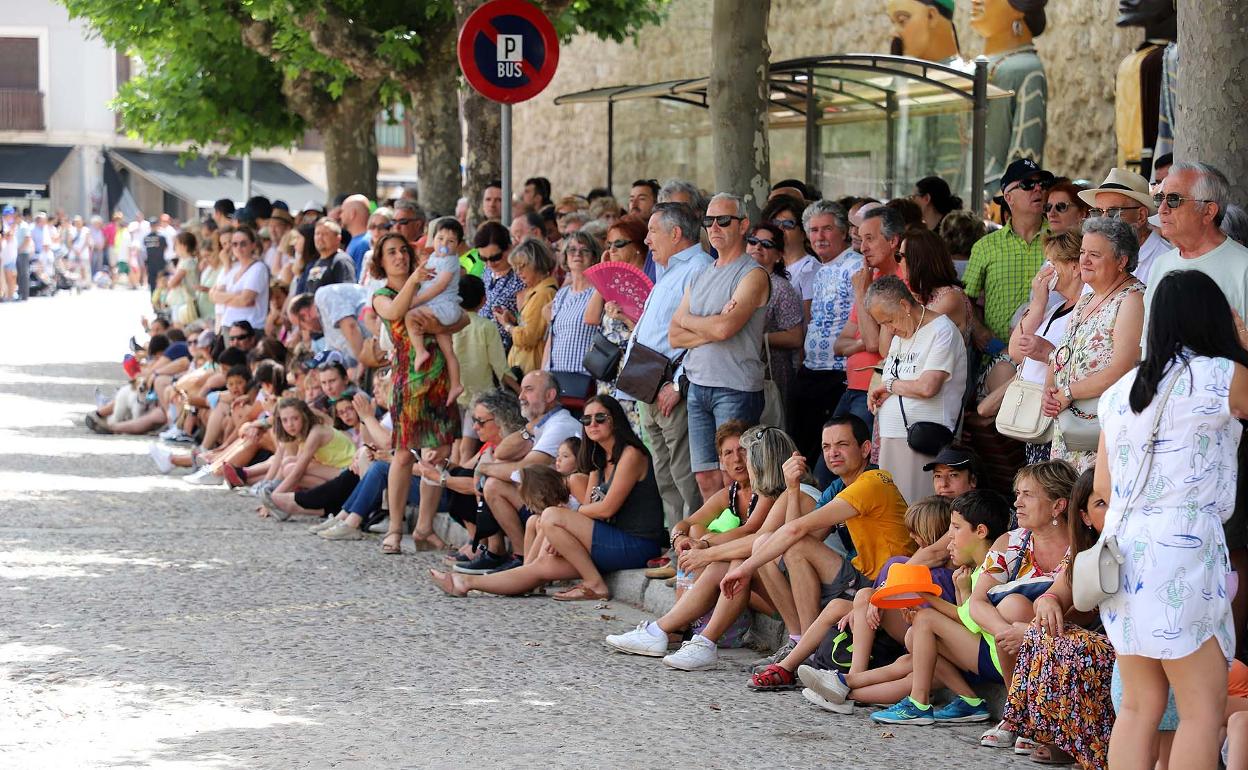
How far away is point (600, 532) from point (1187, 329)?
4707 millimetres

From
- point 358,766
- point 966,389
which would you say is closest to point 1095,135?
point 966,389

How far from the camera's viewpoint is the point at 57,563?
9773 millimetres

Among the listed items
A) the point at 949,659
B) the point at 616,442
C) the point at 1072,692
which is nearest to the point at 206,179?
the point at 616,442

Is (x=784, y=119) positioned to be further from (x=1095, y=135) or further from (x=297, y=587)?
(x=297, y=587)

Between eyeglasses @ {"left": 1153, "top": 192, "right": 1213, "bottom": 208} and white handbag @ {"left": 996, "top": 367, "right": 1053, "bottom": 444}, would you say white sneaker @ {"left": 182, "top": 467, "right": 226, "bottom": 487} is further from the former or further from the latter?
eyeglasses @ {"left": 1153, "top": 192, "right": 1213, "bottom": 208}

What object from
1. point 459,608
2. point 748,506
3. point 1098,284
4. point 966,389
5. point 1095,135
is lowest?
point 459,608

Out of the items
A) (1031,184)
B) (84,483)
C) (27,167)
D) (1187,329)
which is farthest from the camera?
(27,167)

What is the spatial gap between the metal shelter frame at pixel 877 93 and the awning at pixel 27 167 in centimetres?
3587

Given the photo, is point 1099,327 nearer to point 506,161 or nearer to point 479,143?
point 506,161

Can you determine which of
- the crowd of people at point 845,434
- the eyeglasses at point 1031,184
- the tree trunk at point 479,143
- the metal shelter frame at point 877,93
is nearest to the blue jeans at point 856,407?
the crowd of people at point 845,434

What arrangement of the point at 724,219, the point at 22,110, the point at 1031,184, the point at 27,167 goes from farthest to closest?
the point at 22,110
the point at 27,167
the point at 724,219
the point at 1031,184

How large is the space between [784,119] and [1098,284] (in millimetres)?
10217

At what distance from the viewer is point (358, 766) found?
591 cm

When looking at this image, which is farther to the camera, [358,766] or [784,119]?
[784,119]
